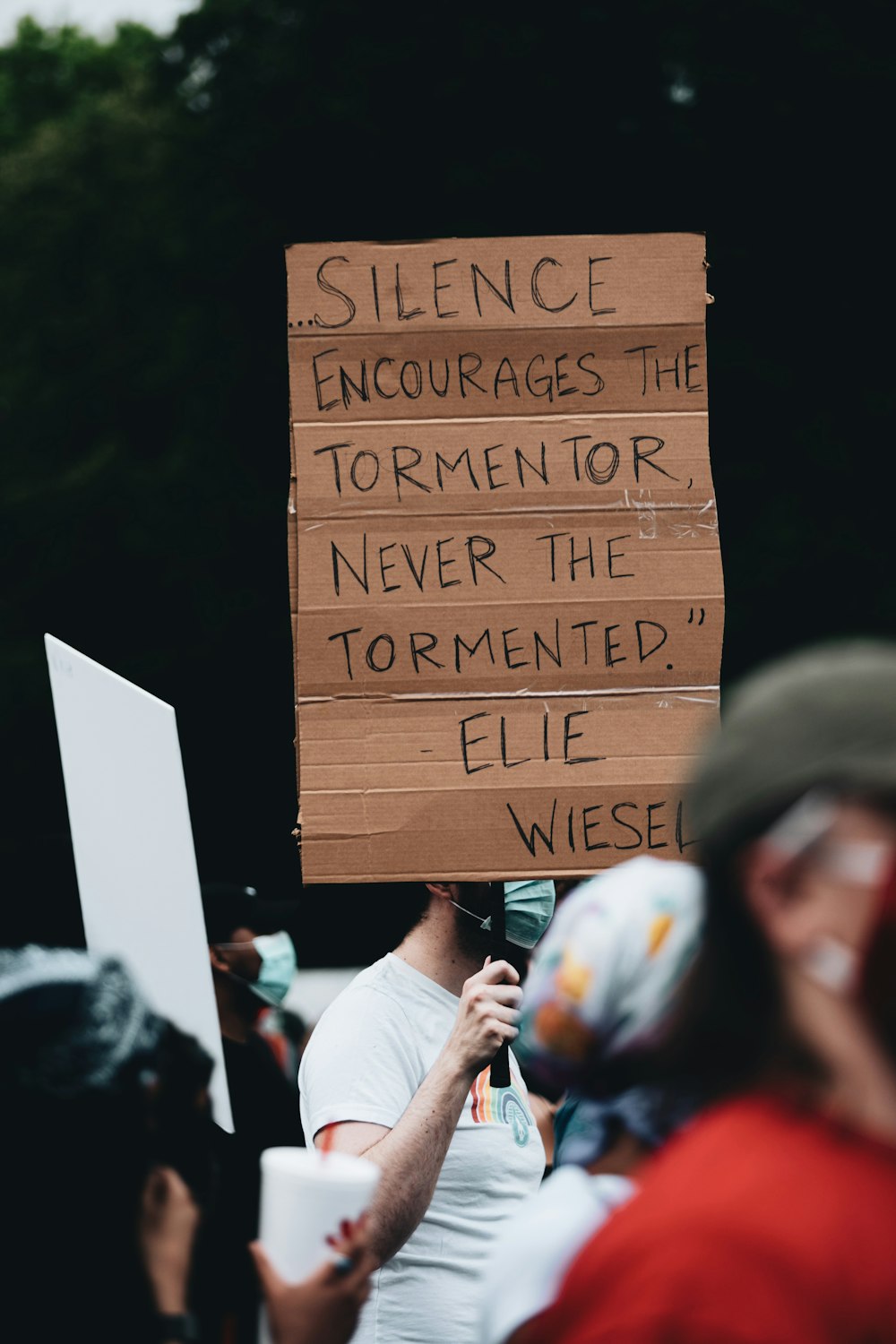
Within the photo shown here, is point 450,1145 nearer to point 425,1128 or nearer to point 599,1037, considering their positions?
point 425,1128

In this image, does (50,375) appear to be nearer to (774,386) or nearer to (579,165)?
(579,165)

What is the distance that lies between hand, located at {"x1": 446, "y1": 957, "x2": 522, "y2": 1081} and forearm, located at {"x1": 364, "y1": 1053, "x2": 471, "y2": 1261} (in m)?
0.02

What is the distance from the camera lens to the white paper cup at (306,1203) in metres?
1.38

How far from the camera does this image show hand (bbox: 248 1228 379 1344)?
4.61 ft

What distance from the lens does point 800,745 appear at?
105 centimetres

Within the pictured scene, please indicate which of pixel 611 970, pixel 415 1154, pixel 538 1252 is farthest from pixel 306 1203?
pixel 415 1154

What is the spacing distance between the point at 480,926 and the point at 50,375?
1401 centimetres

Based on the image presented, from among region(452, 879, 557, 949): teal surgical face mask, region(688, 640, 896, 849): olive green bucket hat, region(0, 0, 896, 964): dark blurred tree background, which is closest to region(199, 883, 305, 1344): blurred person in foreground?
region(452, 879, 557, 949): teal surgical face mask

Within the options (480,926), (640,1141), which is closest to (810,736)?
(640,1141)

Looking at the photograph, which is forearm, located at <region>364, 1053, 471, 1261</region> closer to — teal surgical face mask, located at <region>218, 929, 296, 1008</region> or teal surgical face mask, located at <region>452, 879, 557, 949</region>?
teal surgical face mask, located at <region>452, 879, 557, 949</region>

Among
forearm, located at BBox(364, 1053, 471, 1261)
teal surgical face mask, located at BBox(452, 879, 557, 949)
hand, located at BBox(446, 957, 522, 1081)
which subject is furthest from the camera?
teal surgical face mask, located at BBox(452, 879, 557, 949)

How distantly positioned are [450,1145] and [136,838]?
0.72 m

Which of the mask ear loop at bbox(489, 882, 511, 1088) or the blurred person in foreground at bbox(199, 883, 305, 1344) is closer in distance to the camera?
the blurred person in foreground at bbox(199, 883, 305, 1344)

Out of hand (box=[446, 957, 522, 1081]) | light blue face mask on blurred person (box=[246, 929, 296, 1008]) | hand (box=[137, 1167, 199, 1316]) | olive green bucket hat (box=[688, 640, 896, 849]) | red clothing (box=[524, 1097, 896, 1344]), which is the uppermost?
olive green bucket hat (box=[688, 640, 896, 849])
